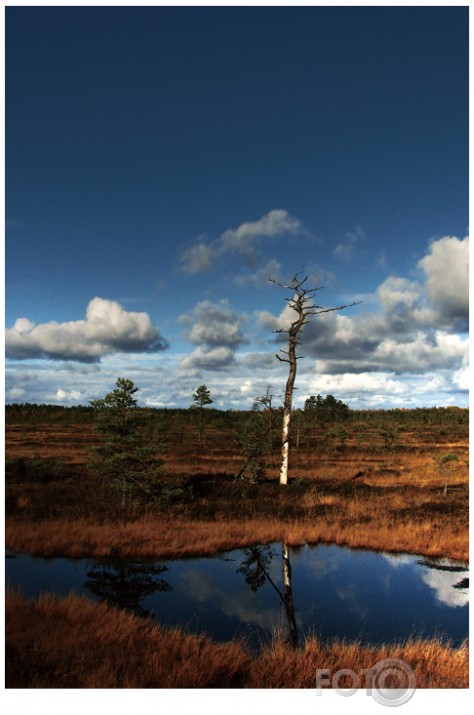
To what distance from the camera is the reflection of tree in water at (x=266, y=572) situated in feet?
27.6

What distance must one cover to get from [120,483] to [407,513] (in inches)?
424

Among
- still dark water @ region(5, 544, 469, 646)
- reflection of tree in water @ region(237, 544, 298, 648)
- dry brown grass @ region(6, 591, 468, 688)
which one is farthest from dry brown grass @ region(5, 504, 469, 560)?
dry brown grass @ region(6, 591, 468, 688)

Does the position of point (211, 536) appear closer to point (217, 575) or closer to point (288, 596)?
point (217, 575)

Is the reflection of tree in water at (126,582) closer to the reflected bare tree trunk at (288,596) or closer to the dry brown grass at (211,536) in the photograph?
the dry brown grass at (211,536)

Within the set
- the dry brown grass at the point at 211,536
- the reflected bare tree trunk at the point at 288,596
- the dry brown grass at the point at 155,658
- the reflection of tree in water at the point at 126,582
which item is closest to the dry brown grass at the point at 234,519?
the dry brown grass at the point at 211,536

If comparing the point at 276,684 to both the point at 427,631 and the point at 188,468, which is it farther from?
the point at 188,468

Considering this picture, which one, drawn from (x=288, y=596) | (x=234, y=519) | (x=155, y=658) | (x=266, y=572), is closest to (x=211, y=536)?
(x=234, y=519)

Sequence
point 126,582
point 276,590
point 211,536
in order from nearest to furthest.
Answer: point 276,590 → point 126,582 → point 211,536

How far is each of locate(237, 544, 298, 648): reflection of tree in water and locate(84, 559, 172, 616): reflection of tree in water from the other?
6.76ft

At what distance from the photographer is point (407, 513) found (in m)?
15.9

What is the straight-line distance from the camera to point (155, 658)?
5887 millimetres

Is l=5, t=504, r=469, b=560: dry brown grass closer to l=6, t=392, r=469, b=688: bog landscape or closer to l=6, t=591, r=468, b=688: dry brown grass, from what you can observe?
l=6, t=392, r=469, b=688: bog landscape

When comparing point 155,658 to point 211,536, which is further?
point 211,536

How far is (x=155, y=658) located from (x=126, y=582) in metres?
4.30
